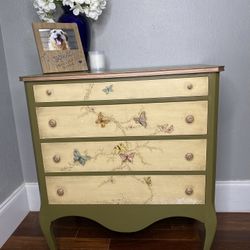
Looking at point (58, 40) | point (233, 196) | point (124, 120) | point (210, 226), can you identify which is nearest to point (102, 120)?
point (124, 120)

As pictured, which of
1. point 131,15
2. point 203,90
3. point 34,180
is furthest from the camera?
point 34,180

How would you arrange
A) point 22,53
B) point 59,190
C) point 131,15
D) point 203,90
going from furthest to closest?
point 22,53 < point 131,15 < point 59,190 < point 203,90

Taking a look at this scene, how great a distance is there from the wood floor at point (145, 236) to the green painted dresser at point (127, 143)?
23 centimetres

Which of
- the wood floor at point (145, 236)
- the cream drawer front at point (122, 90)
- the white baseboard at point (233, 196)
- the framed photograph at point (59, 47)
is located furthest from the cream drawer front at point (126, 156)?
the white baseboard at point (233, 196)

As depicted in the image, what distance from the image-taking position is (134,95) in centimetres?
116

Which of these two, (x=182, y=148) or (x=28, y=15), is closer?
(x=182, y=148)

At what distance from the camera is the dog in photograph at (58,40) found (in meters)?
1.29

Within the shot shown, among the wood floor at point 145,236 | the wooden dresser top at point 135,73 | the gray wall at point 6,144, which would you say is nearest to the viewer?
the wooden dresser top at point 135,73

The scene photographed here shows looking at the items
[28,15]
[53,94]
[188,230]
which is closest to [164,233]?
[188,230]

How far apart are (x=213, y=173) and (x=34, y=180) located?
1.19m

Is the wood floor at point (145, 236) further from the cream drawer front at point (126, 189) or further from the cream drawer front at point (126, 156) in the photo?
the cream drawer front at point (126, 156)

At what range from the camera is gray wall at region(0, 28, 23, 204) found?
5.27 feet

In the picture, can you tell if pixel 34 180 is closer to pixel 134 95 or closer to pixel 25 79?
pixel 25 79

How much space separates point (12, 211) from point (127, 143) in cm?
95
